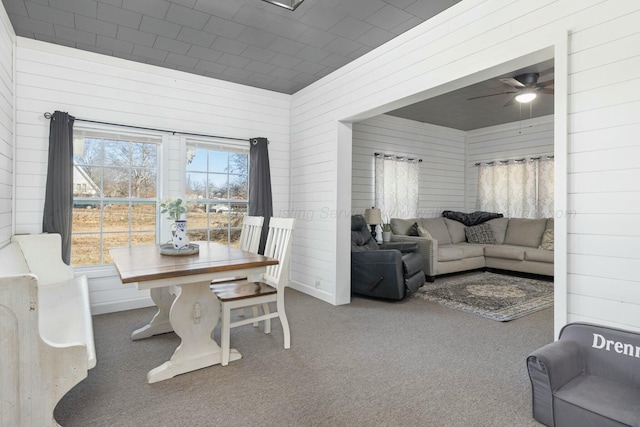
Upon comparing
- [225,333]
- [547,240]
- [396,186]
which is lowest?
[225,333]

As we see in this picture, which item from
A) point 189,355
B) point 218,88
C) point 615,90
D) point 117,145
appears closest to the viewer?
point 615,90

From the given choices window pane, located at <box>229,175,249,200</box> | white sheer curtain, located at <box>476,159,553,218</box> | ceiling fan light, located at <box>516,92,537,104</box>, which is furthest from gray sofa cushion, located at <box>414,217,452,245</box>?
window pane, located at <box>229,175,249,200</box>

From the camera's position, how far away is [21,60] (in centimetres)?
327

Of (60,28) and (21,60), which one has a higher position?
(60,28)

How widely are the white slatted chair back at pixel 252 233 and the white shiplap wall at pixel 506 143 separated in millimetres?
5225

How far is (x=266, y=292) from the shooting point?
2658 millimetres

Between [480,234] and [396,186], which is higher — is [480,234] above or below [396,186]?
below

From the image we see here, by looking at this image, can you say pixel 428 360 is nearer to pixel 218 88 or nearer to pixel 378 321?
pixel 378 321

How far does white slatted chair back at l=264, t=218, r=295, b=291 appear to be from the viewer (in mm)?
2721

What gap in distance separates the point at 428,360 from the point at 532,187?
16.2ft

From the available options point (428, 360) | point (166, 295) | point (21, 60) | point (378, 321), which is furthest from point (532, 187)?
point (21, 60)

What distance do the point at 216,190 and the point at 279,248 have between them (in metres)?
1.93

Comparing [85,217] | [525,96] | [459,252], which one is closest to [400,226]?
[459,252]

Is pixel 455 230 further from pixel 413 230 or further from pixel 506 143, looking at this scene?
pixel 506 143
